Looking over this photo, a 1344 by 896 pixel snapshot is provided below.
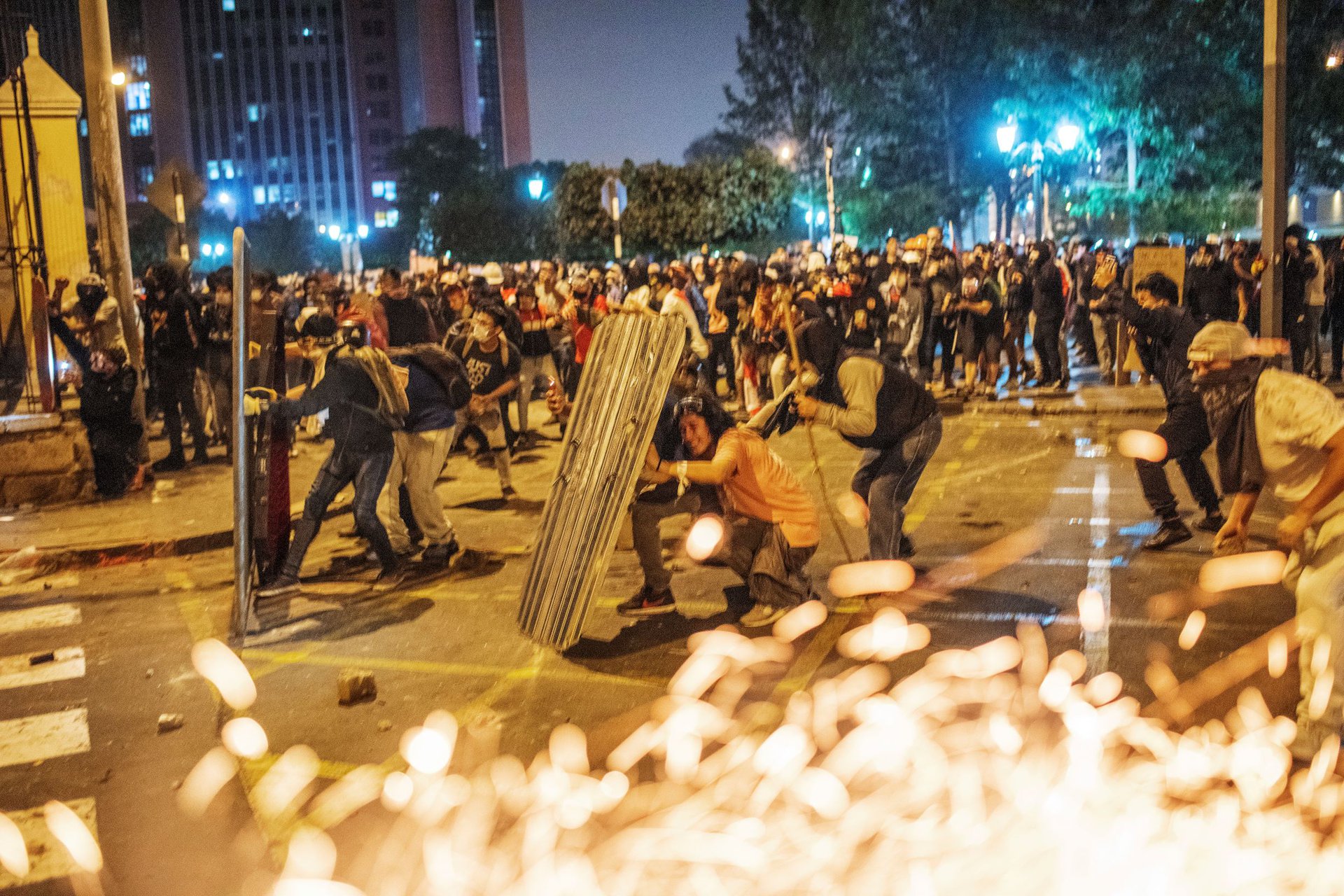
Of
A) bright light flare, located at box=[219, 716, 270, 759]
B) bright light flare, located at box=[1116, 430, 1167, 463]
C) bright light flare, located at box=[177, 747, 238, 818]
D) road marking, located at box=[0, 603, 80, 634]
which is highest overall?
bright light flare, located at box=[1116, 430, 1167, 463]

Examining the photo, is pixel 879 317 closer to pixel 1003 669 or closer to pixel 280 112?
pixel 1003 669

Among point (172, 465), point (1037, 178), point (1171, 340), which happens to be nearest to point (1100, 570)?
point (1171, 340)

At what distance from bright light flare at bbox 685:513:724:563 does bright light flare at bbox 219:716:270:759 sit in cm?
243

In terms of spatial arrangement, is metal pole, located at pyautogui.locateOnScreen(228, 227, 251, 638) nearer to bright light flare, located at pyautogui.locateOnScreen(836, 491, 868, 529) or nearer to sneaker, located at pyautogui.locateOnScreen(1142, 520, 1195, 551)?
bright light flare, located at pyautogui.locateOnScreen(836, 491, 868, 529)

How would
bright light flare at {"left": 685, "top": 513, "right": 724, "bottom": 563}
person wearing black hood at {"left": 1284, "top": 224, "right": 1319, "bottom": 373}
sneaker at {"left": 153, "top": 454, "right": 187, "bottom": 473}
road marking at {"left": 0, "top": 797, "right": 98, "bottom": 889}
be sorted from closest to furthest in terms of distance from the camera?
1. road marking at {"left": 0, "top": 797, "right": 98, "bottom": 889}
2. bright light flare at {"left": 685, "top": 513, "right": 724, "bottom": 563}
3. sneaker at {"left": 153, "top": 454, "right": 187, "bottom": 473}
4. person wearing black hood at {"left": 1284, "top": 224, "right": 1319, "bottom": 373}

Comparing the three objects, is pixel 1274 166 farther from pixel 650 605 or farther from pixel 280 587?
pixel 280 587

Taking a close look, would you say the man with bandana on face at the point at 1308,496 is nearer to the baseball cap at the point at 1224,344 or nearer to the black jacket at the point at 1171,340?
the baseball cap at the point at 1224,344

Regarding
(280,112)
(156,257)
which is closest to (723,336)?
(156,257)

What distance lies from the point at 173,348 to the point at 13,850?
29.5 feet

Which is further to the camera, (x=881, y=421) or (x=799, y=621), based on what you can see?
(x=881, y=421)

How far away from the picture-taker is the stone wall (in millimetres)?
11102

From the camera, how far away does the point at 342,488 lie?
812 cm

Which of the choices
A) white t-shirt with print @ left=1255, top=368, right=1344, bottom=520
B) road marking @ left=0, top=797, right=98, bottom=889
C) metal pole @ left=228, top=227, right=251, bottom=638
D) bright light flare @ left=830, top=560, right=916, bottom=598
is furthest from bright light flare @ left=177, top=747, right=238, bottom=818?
white t-shirt with print @ left=1255, top=368, right=1344, bottom=520

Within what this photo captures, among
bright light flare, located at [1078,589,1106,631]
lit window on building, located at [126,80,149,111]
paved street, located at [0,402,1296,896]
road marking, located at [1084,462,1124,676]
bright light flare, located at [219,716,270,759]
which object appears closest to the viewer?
paved street, located at [0,402,1296,896]
